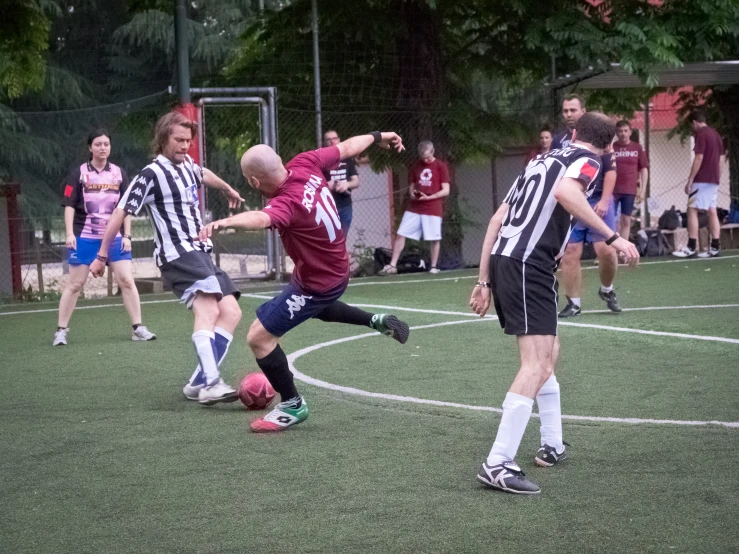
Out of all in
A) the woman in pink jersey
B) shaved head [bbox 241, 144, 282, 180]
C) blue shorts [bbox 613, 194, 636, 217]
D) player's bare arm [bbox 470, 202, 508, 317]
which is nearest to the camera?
player's bare arm [bbox 470, 202, 508, 317]

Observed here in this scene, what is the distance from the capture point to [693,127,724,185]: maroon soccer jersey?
56.1ft

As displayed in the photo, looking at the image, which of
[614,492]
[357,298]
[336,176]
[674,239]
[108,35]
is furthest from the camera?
[108,35]

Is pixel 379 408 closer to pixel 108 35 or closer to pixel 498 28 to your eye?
pixel 498 28

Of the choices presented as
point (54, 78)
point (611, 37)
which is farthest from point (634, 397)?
point (54, 78)

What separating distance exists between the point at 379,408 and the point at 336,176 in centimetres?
906

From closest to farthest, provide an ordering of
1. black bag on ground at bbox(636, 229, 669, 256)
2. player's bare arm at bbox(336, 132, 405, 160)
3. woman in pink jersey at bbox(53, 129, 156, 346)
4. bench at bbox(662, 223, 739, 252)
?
player's bare arm at bbox(336, 132, 405, 160)
woman in pink jersey at bbox(53, 129, 156, 346)
black bag on ground at bbox(636, 229, 669, 256)
bench at bbox(662, 223, 739, 252)

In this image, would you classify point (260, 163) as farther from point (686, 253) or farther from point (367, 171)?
point (367, 171)

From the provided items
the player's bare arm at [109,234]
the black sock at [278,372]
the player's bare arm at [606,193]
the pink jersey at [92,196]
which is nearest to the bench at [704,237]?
the player's bare arm at [606,193]

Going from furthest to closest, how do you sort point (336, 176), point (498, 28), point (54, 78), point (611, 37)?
point (54, 78), point (498, 28), point (611, 37), point (336, 176)

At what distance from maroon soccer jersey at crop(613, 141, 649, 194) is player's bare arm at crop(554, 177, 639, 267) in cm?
1056

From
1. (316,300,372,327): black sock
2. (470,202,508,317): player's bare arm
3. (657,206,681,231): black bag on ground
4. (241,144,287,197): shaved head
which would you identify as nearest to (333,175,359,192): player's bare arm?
(657,206,681,231): black bag on ground

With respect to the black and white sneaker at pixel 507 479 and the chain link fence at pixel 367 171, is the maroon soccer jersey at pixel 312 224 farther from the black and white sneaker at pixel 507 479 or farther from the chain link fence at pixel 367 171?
the chain link fence at pixel 367 171

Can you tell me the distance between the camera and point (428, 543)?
14.1 feet

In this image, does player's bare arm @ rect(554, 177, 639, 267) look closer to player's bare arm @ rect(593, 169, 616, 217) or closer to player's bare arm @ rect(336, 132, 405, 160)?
player's bare arm @ rect(336, 132, 405, 160)
